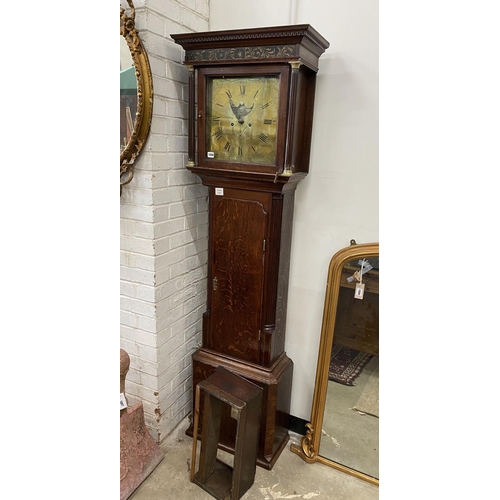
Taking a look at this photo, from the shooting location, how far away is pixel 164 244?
1.76m

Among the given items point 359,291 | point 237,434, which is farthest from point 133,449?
point 359,291

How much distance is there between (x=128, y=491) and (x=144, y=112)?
1555mm

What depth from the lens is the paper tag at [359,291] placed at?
5.63 ft

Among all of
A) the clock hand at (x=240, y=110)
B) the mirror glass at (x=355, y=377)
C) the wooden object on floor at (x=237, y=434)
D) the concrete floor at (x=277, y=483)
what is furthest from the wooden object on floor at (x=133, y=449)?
the clock hand at (x=240, y=110)

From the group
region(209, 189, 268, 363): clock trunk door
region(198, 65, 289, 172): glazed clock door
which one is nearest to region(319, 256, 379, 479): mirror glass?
region(209, 189, 268, 363): clock trunk door

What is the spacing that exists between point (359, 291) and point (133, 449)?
1216mm

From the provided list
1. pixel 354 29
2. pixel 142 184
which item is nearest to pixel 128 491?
pixel 142 184

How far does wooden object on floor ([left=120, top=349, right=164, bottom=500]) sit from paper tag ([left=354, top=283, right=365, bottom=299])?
103 cm

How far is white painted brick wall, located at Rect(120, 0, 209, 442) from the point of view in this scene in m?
1.62

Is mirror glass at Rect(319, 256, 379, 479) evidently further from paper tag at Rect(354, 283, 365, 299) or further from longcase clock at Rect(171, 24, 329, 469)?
longcase clock at Rect(171, 24, 329, 469)

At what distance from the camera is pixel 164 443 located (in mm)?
1973

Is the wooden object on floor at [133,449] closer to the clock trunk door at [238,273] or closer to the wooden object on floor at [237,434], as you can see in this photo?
the wooden object on floor at [237,434]
